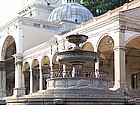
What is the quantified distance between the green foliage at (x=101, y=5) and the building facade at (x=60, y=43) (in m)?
2.46

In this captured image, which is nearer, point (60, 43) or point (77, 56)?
point (77, 56)

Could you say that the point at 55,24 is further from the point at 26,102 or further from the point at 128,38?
the point at 26,102

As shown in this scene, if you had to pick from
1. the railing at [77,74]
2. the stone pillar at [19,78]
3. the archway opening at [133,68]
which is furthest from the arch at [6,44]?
the railing at [77,74]

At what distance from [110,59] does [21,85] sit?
358 inches

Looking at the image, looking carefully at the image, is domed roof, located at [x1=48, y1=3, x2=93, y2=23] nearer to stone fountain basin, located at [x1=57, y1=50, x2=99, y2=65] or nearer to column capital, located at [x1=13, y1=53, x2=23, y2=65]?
column capital, located at [x1=13, y1=53, x2=23, y2=65]

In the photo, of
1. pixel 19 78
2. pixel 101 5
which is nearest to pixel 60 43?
pixel 19 78

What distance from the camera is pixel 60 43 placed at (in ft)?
84.0

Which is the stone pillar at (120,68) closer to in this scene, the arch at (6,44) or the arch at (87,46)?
the arch at (87,46)

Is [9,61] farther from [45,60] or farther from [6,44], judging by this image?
[45,60]

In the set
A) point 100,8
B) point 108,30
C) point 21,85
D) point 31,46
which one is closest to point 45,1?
point 100,8

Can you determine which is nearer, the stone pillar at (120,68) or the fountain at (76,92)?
the fountain at (76,92)

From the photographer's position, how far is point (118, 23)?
1956cm

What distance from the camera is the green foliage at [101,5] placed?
38.6 meters

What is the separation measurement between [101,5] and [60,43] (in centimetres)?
1536
